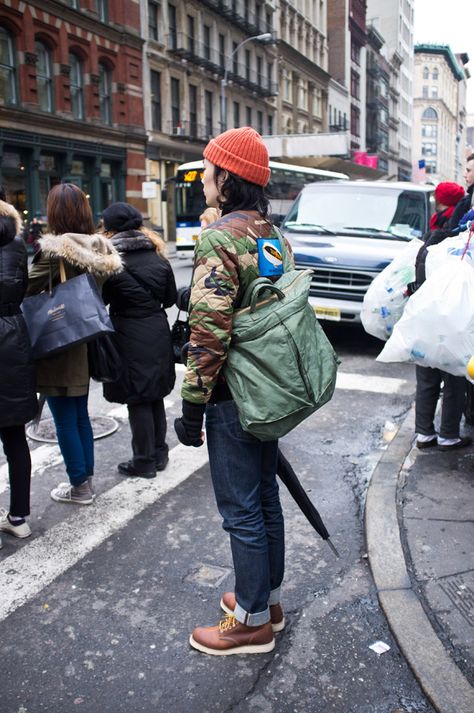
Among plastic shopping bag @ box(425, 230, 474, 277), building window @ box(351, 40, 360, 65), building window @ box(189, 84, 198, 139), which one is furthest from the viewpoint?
building window @ box(351, 40, 360, 65)

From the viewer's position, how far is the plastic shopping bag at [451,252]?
4.15m

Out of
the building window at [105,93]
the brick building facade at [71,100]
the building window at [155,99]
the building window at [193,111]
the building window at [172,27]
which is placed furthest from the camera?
the building window at [193,111]

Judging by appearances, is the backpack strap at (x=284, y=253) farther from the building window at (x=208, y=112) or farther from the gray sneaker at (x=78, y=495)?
the building window at (x=208, y=112)

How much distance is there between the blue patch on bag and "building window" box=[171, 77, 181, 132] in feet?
121

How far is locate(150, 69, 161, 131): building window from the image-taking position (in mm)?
35781

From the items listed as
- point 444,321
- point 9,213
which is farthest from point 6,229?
point 444,321

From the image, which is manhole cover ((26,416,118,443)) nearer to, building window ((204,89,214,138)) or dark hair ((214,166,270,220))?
dark hair ((214,166,270,220))

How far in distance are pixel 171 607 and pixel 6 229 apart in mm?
2095

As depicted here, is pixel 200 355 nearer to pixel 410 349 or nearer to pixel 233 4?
pixel 410 349

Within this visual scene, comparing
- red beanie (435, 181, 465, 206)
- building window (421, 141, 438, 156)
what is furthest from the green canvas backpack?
building window (421, 141, 438, 156)

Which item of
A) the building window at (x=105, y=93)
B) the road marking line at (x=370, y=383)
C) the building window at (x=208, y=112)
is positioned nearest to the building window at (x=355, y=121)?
the building window at (x=208, y=112)

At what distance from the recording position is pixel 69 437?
424 centimetres

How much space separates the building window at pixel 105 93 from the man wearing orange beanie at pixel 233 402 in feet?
104

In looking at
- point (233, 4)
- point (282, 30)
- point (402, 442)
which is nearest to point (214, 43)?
point (233, 4)
